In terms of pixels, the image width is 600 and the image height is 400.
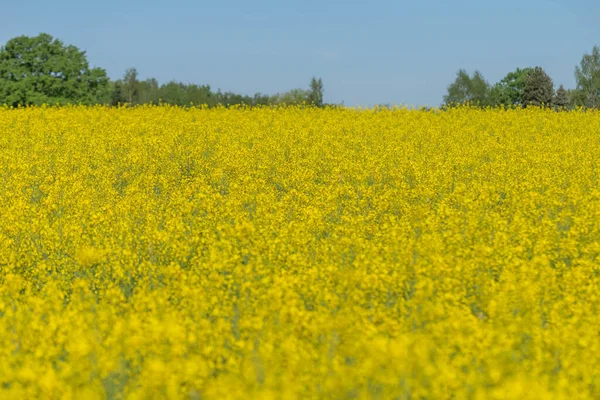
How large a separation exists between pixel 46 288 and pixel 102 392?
3.51 m

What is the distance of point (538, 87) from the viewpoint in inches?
2731

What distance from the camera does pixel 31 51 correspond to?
202 ft

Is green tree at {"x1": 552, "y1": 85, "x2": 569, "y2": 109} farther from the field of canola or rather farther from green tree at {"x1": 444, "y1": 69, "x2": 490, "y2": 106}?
the field of canola

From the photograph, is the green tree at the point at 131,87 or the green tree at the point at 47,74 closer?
the green tree at the point at 47,74

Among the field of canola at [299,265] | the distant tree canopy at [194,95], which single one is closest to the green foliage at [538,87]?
the distant tree canopy at [194,95]

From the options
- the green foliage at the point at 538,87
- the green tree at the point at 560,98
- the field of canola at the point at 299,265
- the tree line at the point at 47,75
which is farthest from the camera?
the green tree at the point at 560,98

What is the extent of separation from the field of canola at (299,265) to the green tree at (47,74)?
39.6 m

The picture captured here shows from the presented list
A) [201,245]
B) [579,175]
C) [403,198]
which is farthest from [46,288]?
[579,175]

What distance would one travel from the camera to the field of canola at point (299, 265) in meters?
5.32

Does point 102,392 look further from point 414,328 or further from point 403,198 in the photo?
point 403,198

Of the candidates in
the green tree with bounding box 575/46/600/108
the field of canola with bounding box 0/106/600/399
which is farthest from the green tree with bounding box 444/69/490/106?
the field of canola with bounding box 0/106/600/399

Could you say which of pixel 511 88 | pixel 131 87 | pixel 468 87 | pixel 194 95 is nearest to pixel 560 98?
pixel 511 88

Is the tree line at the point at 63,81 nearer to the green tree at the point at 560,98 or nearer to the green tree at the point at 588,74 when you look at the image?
the green tree at the point at 560,98

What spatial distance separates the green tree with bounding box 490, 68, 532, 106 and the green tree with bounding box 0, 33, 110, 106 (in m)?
41.6
